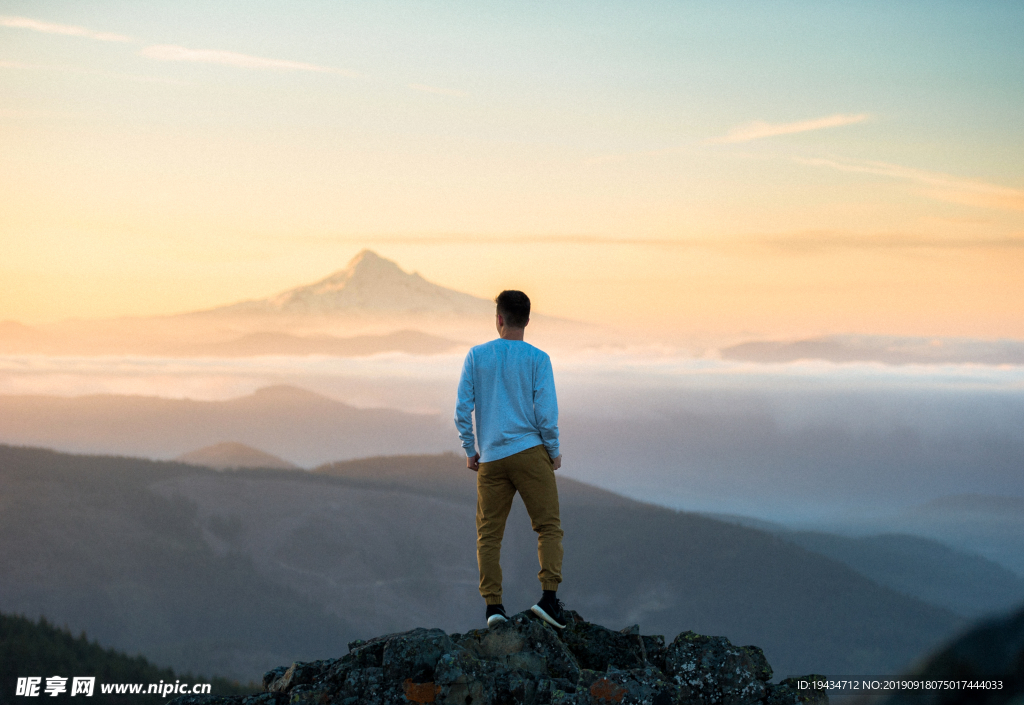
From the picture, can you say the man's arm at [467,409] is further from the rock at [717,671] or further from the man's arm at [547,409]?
the rock at [717,671]

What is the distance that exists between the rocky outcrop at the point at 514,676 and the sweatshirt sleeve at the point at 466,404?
2005mm

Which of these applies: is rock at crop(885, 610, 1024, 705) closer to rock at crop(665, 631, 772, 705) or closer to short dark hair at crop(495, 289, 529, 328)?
rock at crop(665, 631, 772, 705)

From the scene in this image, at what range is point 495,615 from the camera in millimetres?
9734

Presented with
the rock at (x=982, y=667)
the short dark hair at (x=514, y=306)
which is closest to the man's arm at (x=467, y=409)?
the short dark hair at (x=514, y=306)

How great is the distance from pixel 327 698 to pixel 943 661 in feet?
25.6

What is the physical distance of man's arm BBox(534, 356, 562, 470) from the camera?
386 inches

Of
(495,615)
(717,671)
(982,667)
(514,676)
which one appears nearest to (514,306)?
(495,615)

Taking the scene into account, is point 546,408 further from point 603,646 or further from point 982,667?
point 982,667

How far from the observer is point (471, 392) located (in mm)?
9984

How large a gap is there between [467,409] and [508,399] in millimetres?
502

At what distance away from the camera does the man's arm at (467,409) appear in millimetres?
9961

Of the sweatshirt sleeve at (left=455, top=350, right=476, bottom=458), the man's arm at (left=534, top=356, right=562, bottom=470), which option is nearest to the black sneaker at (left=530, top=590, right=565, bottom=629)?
the man's arm at (left=534, top=356, right=562, bottom=470)

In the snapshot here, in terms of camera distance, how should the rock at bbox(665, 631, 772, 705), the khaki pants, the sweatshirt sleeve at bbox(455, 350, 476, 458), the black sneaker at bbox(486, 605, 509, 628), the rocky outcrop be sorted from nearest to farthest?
the rocky outcrop
the rock at bbox(665, 631, 772, 705)
the black sneaker at bbox(486, 605, 509, 628)
the khaki pants
the sweatshirt sleeve at bbox(455, 350, 476, 458)

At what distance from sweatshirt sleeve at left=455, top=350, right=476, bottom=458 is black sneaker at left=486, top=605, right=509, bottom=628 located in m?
1.72
